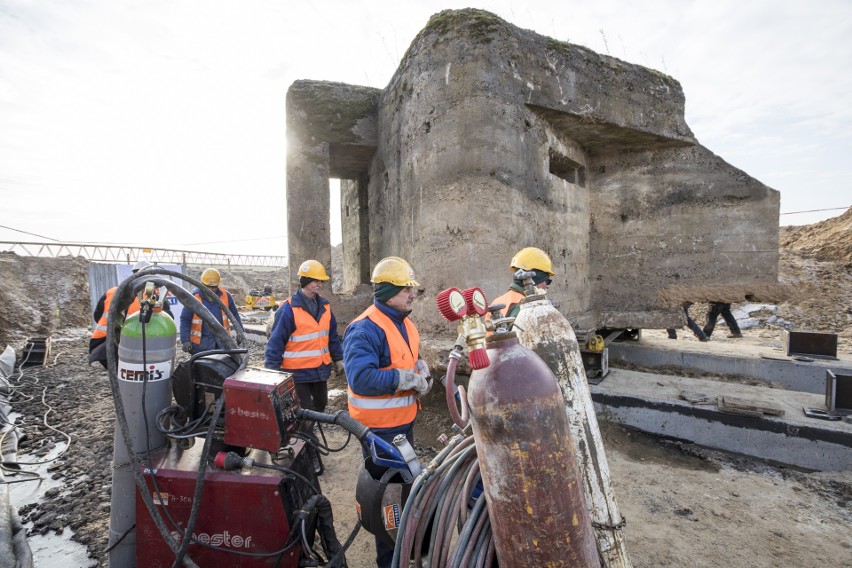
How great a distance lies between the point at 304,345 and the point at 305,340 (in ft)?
0.18

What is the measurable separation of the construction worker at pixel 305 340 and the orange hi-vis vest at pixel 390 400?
1.71 m

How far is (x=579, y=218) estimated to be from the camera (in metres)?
6.61

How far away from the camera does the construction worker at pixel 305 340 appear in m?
4.15

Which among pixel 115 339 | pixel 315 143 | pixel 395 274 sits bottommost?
pixel 115 339

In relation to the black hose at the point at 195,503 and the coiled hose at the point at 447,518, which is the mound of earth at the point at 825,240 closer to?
the coiled hose at the point at 447,518

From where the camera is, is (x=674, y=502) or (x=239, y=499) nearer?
(x=239, y=499)

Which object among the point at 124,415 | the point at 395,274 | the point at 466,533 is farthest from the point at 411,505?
the point at 124,415

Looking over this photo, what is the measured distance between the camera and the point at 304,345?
4.25m

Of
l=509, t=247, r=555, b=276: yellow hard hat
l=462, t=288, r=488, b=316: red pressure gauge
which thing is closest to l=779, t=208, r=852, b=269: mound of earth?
l=509, t=247, r=555, b=276: yellow hard hat

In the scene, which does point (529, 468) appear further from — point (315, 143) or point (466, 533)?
point (315, 143)

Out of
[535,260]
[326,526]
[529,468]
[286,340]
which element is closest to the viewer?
[529,468]

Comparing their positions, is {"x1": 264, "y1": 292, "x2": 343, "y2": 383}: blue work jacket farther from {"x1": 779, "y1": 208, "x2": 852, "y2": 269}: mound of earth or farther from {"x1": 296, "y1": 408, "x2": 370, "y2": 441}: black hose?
{"x1": 779, "y1": 208, "x2": 852, "y2": 269}: mound of earth

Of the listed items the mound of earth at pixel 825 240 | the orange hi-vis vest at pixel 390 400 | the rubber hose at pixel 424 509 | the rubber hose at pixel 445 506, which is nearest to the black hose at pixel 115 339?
the orange hi-vis vest at pixel 390 400

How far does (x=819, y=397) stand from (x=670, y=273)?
99.7 inches
